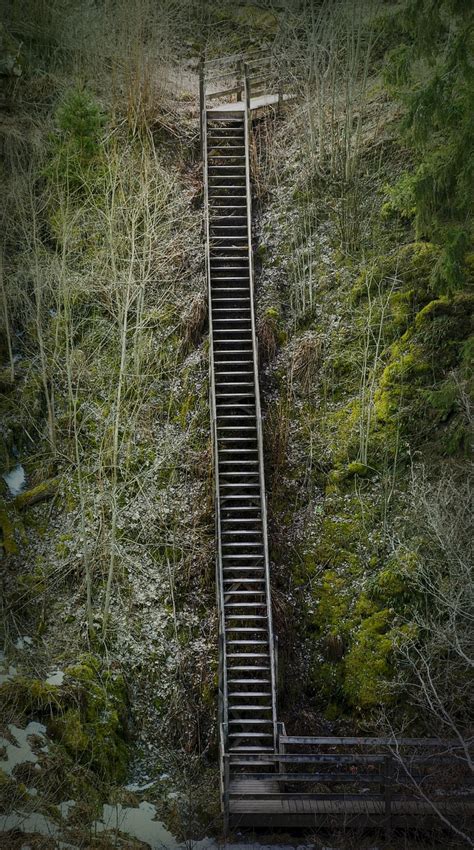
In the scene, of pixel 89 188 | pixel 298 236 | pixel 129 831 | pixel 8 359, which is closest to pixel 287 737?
pixel 129 831

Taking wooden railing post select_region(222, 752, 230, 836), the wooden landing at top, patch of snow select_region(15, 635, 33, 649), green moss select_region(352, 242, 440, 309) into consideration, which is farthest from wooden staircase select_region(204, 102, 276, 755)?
patch of snow select_region(15, 635, 33, 649)

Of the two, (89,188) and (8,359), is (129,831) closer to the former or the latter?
(8,359)

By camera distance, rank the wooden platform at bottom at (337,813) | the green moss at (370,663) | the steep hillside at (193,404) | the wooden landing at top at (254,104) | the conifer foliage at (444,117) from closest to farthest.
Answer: the wooden platform at bottom at (337,813)
the conifer foliage at (444,117)
the steep hillside at (193,404)
the green moss at (370,663)
the wooden landing at top at (254,104)

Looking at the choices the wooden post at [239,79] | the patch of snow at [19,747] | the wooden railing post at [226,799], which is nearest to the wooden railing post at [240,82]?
the wooden post at [239,79]

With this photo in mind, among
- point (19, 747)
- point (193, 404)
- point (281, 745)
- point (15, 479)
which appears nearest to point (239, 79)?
point (193, 404)

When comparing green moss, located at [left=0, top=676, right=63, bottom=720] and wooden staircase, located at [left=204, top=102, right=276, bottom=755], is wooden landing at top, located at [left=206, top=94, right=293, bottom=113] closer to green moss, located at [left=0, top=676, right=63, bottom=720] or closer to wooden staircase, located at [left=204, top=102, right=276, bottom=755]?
wooden staircase, located at [left=204, top=102, right=276, bottom=755]

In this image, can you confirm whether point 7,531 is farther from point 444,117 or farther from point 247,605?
point 444,117

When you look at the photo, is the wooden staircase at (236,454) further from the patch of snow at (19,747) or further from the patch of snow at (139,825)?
the patch of snow at (19,747)
